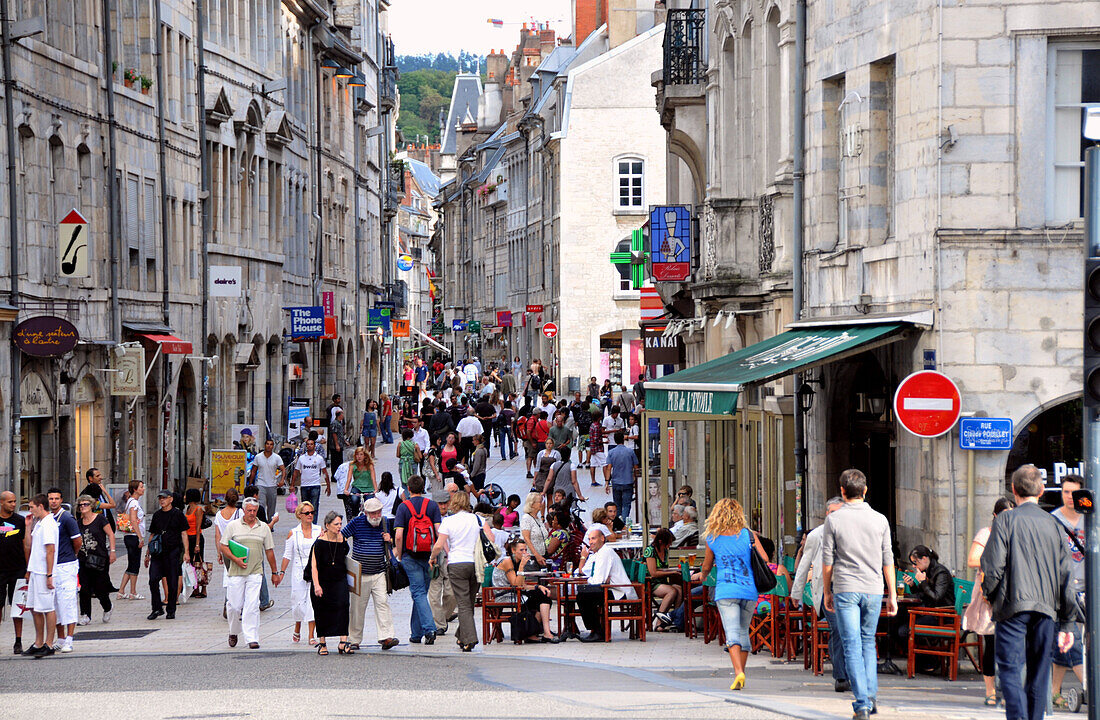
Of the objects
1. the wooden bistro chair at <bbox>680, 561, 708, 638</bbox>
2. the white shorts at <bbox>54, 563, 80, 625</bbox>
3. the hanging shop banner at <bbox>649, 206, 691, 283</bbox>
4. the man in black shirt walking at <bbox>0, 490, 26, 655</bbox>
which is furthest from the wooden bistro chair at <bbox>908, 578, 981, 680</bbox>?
the hanging shop banner at <bbox>649, 206, 691, 283</bbox>

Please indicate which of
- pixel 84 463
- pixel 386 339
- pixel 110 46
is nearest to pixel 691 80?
pixel 110 46

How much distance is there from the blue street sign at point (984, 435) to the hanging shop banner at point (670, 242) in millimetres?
11141

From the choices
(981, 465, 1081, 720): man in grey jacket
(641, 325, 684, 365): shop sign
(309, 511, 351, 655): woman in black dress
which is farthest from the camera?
(641, 325, 684, 365): shop sign

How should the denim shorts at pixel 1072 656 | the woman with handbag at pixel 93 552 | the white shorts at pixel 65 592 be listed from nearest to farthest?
the denim shorts at pixel 1072 656 < the white shorts at pixel 65 592 < the woman with handbag at pixel 93 552

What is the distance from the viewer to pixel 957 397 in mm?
13852

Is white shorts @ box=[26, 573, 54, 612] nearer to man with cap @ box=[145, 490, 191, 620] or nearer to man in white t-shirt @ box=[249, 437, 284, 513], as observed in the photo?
man with cap @ box=[145, 490, 191, 620]

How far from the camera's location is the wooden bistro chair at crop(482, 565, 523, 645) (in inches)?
609

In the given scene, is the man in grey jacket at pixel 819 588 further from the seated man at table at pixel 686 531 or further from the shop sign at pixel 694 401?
the seated man at table at pixel 686 531

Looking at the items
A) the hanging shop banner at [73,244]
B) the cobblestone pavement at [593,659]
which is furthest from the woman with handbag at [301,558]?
the hanging shop banner at [73,244]

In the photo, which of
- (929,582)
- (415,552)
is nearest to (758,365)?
(929,582)

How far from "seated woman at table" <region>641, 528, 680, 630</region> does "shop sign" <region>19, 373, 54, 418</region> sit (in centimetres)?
1036

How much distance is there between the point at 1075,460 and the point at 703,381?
12.0 ft

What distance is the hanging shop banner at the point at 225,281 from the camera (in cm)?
3178

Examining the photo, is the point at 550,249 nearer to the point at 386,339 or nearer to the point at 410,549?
the point at 386,339
